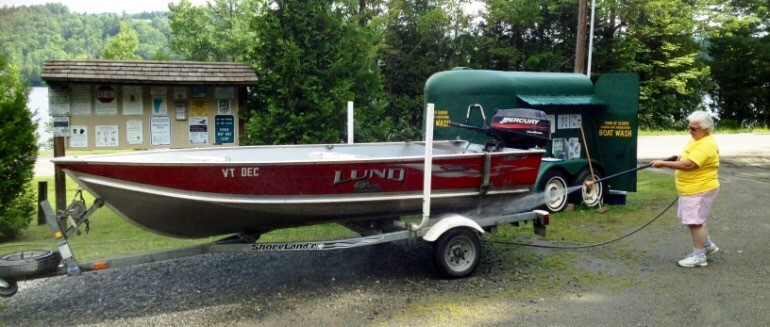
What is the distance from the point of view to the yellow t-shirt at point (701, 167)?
680 centimetres

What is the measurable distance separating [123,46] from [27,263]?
38.0 meters

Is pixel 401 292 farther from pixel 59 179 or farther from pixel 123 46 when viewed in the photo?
pixel 123 46

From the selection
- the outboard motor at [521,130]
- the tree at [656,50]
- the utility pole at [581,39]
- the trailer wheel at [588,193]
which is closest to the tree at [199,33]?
the utility pole at [581,39]

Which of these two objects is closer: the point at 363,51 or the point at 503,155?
the point at 503,155

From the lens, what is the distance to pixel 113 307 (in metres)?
5.67

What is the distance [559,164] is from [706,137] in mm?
3734

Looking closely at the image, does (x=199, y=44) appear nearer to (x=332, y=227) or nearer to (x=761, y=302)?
(x=332, y=227)

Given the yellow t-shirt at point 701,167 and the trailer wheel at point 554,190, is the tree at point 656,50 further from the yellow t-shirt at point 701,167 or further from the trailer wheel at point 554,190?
the yellow t-shirt at point 701,167

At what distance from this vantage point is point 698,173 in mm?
6914

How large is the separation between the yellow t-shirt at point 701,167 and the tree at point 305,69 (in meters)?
5.47

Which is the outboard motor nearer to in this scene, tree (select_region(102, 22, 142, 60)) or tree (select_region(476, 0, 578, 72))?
tree (select_region(476, 0, 578, 72))

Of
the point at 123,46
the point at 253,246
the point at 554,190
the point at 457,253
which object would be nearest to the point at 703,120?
the point at 457,253

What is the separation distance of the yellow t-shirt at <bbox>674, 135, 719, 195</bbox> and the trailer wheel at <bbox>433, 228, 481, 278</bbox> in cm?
234

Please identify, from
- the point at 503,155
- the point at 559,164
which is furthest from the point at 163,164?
the point at 559,164
